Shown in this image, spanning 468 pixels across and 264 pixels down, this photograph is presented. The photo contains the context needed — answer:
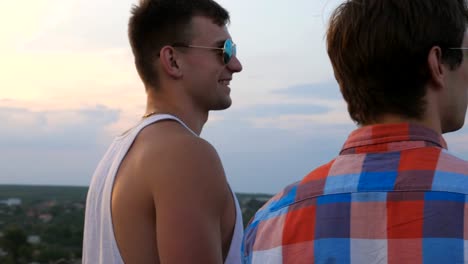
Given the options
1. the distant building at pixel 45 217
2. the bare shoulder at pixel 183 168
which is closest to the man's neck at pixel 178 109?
the bare shoulder at pixel 183 168

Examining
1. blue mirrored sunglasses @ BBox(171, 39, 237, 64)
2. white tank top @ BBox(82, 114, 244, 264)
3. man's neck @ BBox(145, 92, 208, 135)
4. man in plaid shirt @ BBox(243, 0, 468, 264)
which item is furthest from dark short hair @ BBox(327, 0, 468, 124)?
blue mirrored sunglasses @ BBox(171, 39, 237, 64)

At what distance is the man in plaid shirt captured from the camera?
5.51 feet

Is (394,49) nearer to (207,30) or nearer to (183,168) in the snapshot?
(183,168)

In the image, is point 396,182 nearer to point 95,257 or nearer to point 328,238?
point 328,238

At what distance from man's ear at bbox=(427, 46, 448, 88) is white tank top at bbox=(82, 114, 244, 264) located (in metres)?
0.99

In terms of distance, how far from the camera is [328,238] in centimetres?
177

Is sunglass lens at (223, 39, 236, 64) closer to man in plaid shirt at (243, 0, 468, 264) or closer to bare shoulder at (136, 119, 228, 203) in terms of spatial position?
bare shoulder at (136, 119, 228, 203)

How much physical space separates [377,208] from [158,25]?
61.6 inches

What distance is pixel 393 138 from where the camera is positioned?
5.88 feet

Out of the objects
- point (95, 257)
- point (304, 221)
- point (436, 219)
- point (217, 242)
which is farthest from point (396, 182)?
point (95, 257)

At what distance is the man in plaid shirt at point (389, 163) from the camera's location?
168 cm

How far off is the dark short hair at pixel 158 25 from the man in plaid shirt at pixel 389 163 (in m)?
1.13

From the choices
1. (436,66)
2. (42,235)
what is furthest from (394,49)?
(42,235)

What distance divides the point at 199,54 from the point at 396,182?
4.66 ft
